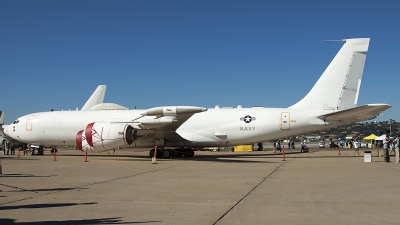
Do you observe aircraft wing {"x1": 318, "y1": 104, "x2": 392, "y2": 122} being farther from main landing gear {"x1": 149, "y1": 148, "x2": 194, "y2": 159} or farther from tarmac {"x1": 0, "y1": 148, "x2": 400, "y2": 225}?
tarmac {"x1": 0, "y1": 148, "x2": 400, "y2": 225}

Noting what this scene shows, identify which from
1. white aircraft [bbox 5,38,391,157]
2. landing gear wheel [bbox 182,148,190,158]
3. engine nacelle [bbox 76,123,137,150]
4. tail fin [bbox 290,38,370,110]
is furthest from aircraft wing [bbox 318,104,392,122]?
engine nacelle [bbox 76,123,137,150]

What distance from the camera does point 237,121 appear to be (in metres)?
24.7

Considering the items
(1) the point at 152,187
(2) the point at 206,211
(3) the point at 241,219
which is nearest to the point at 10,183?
(1) the point at 152,187

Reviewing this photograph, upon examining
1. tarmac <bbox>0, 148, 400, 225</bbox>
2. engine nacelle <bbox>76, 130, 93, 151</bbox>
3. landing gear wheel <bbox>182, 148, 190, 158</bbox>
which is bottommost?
tarmac <bbox>0, 148, 400, 225</bbox>

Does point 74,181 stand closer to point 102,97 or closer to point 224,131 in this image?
point 224,131

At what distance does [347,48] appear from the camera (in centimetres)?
2361

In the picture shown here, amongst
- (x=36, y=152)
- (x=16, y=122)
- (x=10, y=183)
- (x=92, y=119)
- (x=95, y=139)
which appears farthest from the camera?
(x=36, y=152)

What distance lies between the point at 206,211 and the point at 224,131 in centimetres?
1789

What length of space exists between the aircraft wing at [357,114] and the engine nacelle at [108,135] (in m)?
11.1

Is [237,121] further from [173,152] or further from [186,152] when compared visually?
[173,152]

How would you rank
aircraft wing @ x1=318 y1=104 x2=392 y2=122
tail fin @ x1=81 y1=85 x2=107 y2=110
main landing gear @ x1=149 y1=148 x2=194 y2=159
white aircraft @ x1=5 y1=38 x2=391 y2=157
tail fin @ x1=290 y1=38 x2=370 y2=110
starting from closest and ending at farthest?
1. aircraft wing @ x1=318 y1=104 x2=392 y2=122
2. white aircraft @ x1=5 y1=38 x2=391 y2=157
3. tail fin @ x1=290 y1=38 x2=370 y2=110
4. main landing gear @ x1=149 y1=148 x2=194 y2=159
5. tail fin @ x1=81 y1=85 x2=107 y2=110

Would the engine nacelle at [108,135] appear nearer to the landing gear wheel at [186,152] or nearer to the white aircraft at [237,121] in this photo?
the white aircraft at [237,121]

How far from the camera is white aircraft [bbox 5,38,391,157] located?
22031 millimetres

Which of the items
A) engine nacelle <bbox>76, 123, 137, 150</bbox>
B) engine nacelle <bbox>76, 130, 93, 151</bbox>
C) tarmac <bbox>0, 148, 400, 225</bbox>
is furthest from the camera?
engine nacelle <bbox>76, 130, 93, 151</bbox>
